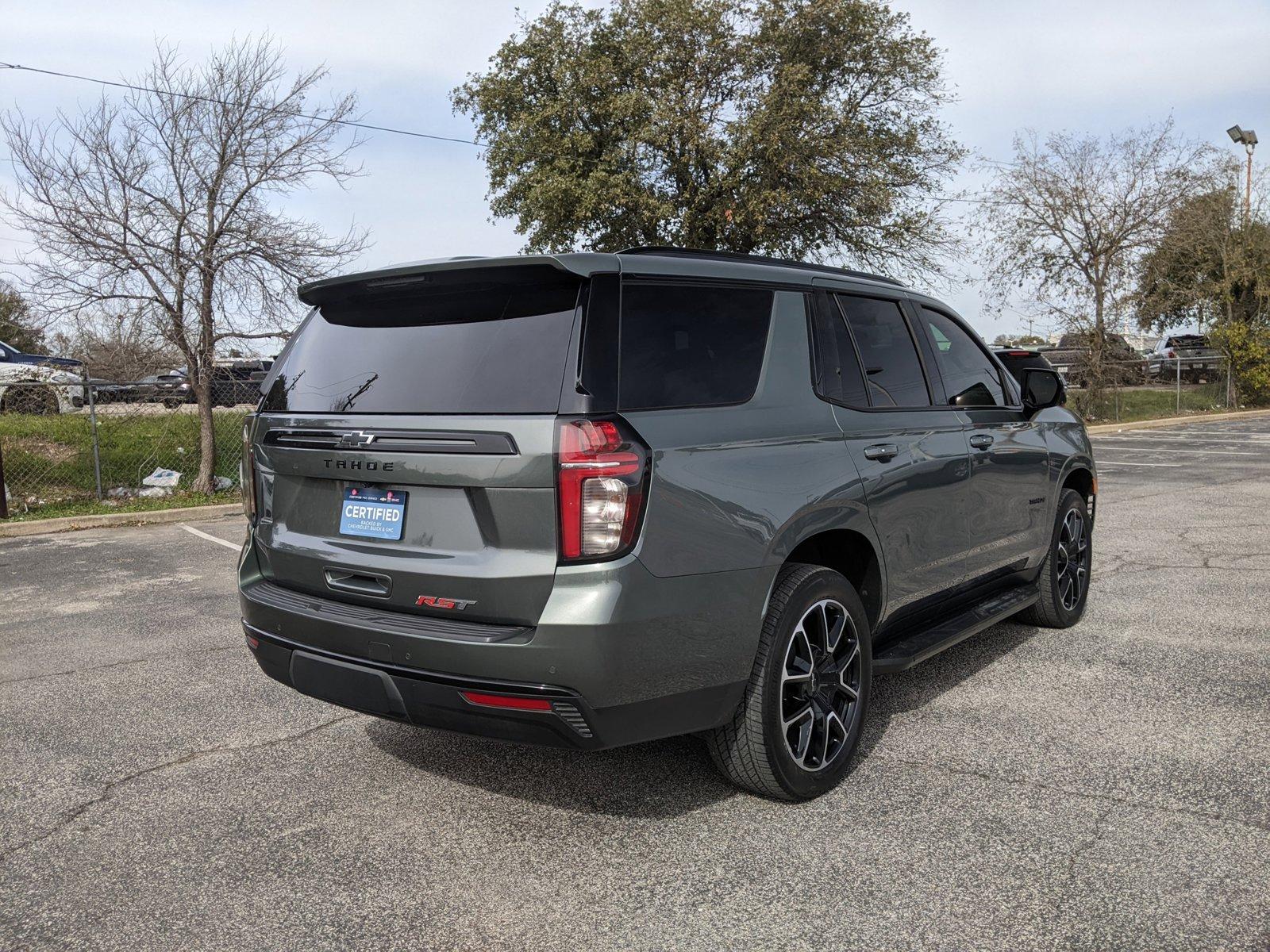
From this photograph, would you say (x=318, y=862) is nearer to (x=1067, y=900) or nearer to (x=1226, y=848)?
(x=1067, y=900)

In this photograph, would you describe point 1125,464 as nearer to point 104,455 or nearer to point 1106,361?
point 1106,361

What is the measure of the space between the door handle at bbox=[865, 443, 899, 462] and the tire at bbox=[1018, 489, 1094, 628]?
1993mm

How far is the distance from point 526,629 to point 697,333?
1134mm

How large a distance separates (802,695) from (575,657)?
3.43 feet

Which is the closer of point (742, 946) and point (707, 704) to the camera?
point (742, 946)

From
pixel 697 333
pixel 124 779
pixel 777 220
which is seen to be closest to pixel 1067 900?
pixel 697 333

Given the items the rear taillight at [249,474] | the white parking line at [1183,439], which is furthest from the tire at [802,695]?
the white parking line at [1183,439]

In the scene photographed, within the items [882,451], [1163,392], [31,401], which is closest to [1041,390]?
[882,451]

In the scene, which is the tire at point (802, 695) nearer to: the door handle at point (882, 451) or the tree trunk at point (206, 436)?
the door handle at point (882, 451)

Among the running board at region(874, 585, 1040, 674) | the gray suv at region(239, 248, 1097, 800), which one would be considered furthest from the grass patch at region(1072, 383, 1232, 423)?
the gray suv at region(239, 248, 1097, 800)

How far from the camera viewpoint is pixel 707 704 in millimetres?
3232

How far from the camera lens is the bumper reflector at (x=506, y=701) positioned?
9.77 ft

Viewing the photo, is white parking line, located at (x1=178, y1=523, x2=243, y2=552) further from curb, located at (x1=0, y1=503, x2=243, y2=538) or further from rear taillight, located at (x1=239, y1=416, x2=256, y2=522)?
rear taillight, located at (x1=239, y1=416, x2=256, y2=522)

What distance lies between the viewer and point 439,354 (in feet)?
11.0
